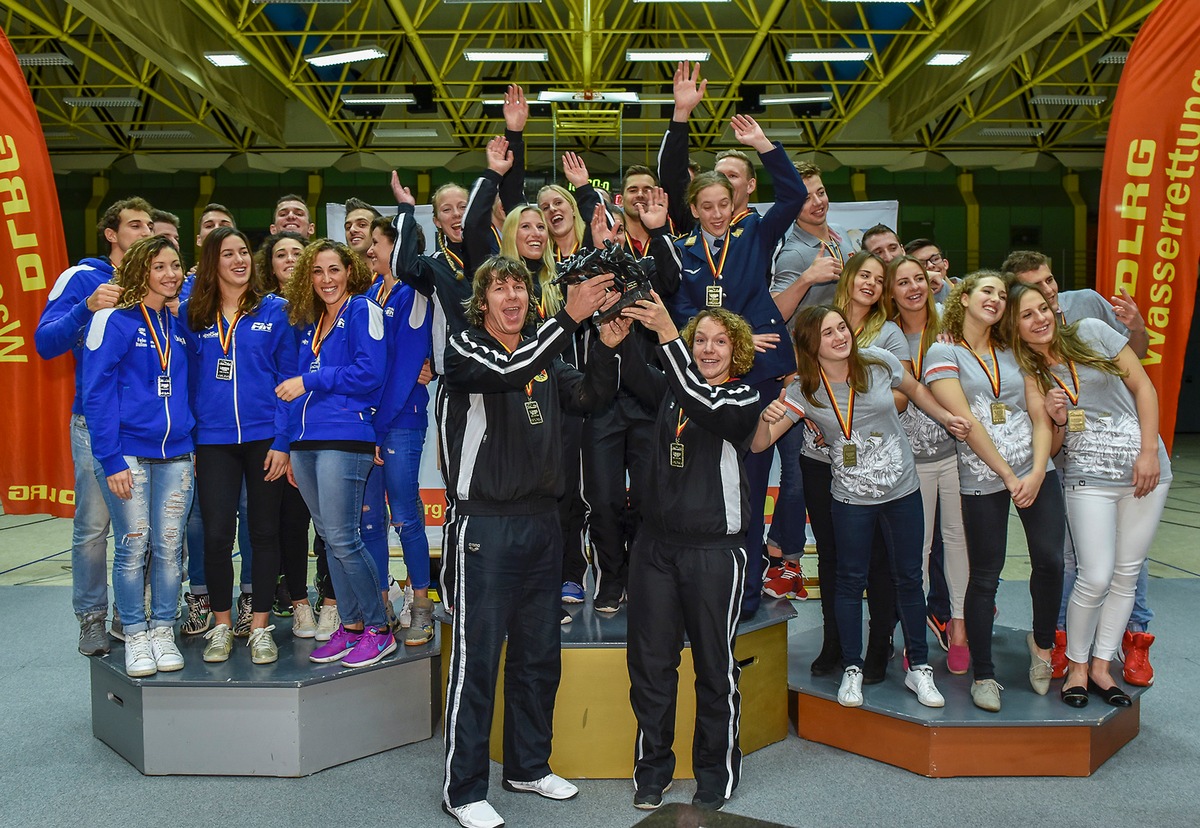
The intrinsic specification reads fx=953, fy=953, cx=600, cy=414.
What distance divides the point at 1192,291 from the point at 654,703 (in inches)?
127

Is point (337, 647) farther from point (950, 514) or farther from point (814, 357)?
point (950, 514)

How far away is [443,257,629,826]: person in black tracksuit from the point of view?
2930 mm

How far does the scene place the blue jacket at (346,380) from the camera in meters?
3.40

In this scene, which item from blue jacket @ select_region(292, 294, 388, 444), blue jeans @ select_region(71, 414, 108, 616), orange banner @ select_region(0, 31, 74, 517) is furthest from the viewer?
orange banner @ select_region(0, 31, 74, 517)

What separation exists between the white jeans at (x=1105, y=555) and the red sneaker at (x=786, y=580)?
1.38 metres

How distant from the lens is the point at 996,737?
3.31 metres

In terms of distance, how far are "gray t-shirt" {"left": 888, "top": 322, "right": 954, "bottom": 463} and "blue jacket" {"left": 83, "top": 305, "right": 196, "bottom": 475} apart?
110 inches

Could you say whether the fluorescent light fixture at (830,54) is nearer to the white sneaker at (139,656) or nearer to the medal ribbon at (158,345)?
the medal ribbon at (158,345)

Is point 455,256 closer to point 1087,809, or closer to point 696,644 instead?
point 696,644

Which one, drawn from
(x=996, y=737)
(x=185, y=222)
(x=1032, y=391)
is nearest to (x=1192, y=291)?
(x=1032, y=391)

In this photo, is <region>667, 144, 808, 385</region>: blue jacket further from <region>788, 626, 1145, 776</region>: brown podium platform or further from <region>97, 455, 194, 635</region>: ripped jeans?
<region>97, 455, 194, 635</region>: ripped jeans

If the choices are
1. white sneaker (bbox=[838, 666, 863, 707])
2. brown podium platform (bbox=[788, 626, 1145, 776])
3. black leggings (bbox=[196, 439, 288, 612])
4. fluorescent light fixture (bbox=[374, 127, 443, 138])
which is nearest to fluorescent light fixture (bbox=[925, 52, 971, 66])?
fluorescent light fixture (bbox=[374, 127, 443, 138])

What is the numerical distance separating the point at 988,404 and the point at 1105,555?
0.69 meters

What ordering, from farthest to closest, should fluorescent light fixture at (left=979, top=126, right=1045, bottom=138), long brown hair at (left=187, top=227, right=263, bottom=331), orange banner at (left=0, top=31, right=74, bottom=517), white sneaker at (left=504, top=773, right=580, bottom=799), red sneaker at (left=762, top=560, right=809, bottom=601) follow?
1. fluorescent light fixture at (left=979, top=126, right=1045, bottom=138)
2. red sneaker at (left=762, top=560, right=809, bottom=601)
3. orange banner at (left=0, top=31, right=74, bottom=517)
4. long brown hair at (left=187, top=227, right=263, bottom=331)
5. white sneaker at (left=504, top=773, right=580, bottom=799)
